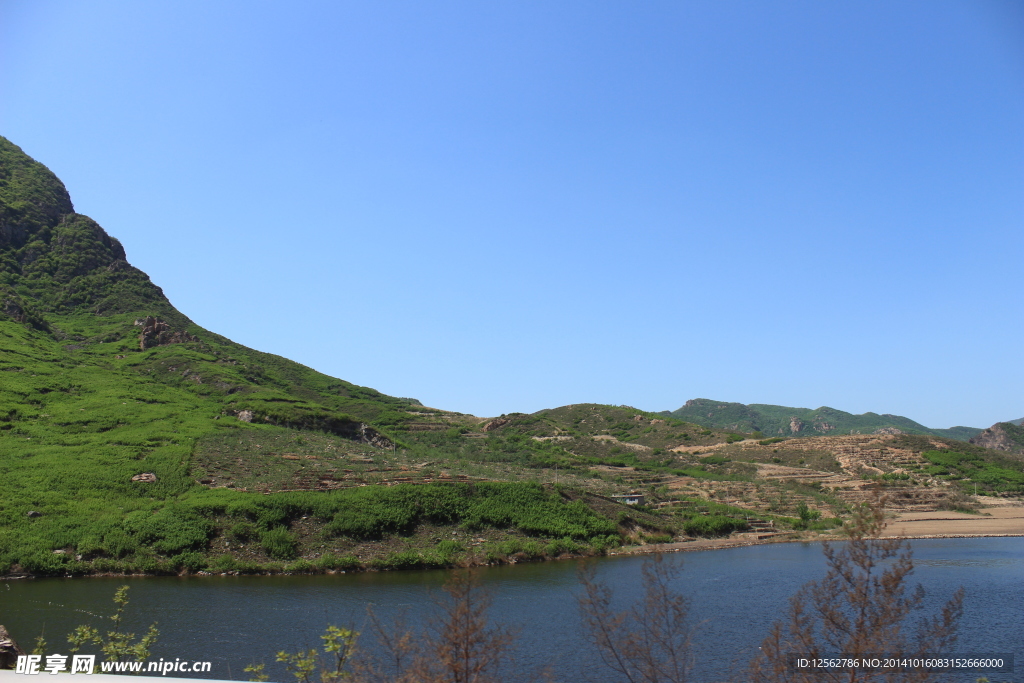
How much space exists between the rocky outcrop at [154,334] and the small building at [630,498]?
63.3 m

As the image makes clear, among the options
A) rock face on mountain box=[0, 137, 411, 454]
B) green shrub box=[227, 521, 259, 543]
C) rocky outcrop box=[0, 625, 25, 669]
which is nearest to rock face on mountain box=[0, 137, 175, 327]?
rock face on mountain box=[0, 137, 411, 454]

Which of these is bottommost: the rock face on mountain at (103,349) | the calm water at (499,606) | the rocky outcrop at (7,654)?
the calm water at (499,606)

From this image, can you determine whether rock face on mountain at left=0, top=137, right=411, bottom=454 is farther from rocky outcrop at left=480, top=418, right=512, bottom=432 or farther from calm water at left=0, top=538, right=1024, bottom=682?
rocky outcrop at left=480, top=418, right=512, bottom=432

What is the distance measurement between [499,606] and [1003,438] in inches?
5947

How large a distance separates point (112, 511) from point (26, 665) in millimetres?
27182

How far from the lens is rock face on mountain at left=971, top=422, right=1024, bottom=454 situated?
128625mm

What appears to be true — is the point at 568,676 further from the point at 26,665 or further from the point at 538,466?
the point at 538,466

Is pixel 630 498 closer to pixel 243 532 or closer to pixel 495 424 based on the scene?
pixel 243 532

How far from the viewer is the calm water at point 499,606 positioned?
58.8 feet

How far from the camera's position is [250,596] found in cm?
2514

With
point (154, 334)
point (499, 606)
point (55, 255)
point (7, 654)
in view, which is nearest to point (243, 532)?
point (499, 606)

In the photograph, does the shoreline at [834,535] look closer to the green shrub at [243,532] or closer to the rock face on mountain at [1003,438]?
the green shrub at [243,532]

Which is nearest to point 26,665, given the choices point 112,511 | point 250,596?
point 250,596

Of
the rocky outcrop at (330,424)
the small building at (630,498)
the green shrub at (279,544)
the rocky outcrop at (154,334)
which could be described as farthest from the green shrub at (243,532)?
the rocky outcrop at (154,334)
